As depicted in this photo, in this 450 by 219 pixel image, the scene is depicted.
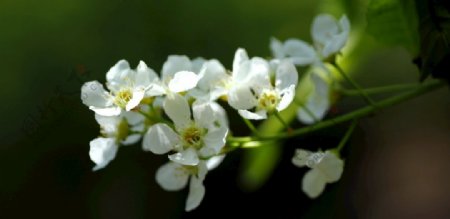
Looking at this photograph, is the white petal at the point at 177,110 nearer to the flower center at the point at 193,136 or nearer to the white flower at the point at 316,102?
the flower center at the point at 193,136

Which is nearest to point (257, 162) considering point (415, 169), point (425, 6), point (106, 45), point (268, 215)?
point (425, 6)

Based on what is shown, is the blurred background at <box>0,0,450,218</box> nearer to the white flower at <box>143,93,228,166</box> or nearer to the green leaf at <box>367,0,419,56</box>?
the green leaf at <box>367,0,419,56</box>

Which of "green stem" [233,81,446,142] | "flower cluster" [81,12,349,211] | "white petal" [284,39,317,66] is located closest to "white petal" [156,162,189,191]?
"flower cluster" [81,12,349,211]

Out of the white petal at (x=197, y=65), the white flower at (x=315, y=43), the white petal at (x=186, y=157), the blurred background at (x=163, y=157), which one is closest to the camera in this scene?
the white petal at (x=186, y=157)

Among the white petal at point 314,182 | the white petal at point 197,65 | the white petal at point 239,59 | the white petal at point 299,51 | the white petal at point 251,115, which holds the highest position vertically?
the white petal at point 239,59

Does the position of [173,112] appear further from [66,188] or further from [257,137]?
[66,188]

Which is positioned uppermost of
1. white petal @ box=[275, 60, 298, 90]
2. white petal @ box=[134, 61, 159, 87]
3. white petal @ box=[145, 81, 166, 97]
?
white petal @ box=[134, 61, 159, 87]

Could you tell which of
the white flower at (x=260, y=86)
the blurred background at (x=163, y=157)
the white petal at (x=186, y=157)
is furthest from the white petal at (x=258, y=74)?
the blurred background at (x=163, y=157)
